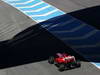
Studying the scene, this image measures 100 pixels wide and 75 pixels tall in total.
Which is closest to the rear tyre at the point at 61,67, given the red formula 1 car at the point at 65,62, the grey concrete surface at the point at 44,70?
the red formula 1 car at the point at 65,62

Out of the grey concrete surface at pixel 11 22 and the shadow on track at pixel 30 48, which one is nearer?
the shadow on track at pixel 30 48

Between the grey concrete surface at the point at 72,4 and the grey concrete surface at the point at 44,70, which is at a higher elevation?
the grey concrete surface at the point at 72,4

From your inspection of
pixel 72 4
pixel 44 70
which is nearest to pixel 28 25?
pixel 72 4

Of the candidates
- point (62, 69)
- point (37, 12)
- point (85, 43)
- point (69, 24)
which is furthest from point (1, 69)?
point (37, 12)

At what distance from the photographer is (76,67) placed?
68.2ft

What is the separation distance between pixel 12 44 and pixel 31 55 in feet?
8.09

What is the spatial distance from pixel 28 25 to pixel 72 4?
24.1 feet

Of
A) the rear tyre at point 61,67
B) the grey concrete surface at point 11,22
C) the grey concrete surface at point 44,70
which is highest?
the rear tyre at point 61,67

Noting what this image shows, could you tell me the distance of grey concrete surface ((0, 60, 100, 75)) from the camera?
2019 cm

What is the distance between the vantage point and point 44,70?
20.6 metres

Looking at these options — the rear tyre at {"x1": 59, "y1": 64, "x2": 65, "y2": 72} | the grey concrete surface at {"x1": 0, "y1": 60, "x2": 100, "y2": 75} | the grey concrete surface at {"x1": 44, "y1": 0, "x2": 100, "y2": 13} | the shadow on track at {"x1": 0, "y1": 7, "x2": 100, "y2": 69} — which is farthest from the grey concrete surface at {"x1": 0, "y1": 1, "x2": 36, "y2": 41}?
the rear tyre at {"x1": 59, "y1": 64, "x2": 65, "y2": 72}

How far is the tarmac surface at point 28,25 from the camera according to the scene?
2034 centimetres

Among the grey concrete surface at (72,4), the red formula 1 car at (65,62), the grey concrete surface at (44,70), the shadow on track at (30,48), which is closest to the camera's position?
the grey concrete surface at (44,70)

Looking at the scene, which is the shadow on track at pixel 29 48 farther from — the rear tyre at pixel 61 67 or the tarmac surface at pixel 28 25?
the rear tyre at pixel 61 67
